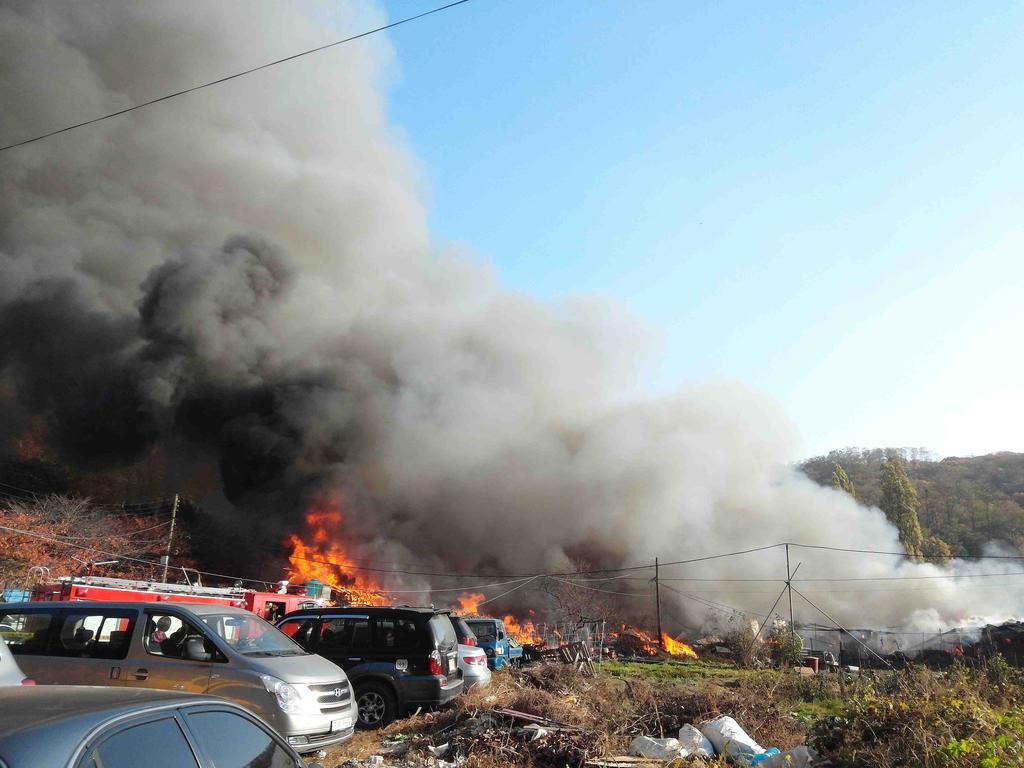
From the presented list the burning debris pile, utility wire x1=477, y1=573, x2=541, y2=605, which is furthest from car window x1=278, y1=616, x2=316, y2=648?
utility wire x1=477, y1=573, x2=541, y2=605

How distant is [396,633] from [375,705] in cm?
89

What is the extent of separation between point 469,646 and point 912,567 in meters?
37.4

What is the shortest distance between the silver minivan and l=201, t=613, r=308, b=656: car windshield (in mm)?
14

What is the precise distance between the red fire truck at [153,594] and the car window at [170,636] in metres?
4.41

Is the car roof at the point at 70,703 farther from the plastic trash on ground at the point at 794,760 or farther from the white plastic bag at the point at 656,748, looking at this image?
the plastic trash on ground at the point at 794,760

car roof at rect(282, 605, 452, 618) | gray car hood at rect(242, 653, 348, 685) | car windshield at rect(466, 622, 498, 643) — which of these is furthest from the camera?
car windshield at rect(466, 622, 498, 643)

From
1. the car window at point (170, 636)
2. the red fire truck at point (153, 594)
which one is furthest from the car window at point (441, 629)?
the red fire truck at point (153, 594)

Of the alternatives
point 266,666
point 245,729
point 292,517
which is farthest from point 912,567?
point 245,729

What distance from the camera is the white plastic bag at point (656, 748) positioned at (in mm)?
6301

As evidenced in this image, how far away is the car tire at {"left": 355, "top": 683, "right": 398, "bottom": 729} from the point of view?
8625 mm

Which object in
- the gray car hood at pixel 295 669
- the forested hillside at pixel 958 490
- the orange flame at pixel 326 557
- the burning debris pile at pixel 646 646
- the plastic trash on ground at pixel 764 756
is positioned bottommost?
the burning debris pile at pixel 646 646

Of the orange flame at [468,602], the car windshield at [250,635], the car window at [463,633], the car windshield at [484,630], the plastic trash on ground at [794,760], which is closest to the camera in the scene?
the plastic trash on ground at [794,760]

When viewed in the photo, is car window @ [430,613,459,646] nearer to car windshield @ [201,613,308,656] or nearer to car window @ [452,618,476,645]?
car window @ [452,618,476,645]

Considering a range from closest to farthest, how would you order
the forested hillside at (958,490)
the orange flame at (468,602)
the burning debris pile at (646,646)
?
the burning debris pile at (646,646) → the orange flame at (468,602) → the forested hillside at (958,490)
